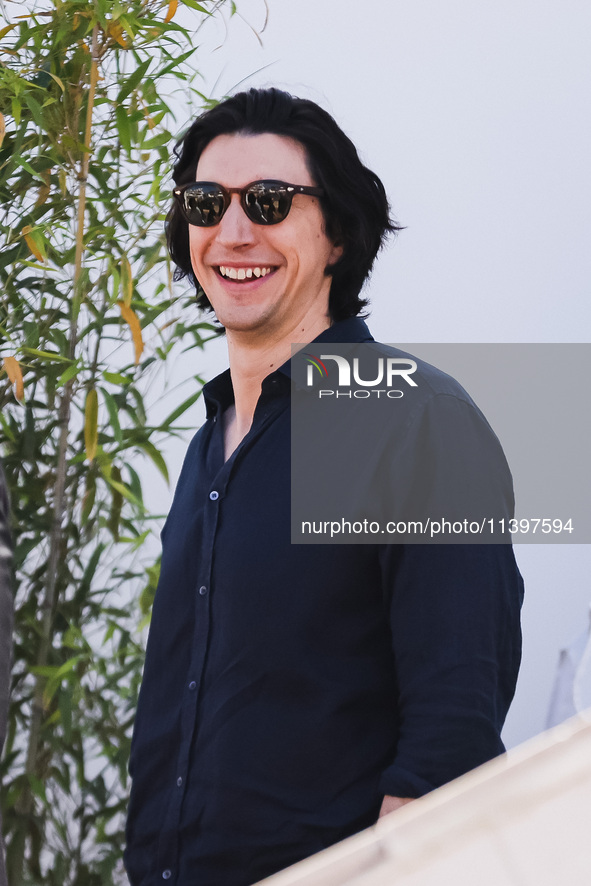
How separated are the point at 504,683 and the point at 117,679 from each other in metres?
0.98

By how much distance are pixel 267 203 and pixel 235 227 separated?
48 mm

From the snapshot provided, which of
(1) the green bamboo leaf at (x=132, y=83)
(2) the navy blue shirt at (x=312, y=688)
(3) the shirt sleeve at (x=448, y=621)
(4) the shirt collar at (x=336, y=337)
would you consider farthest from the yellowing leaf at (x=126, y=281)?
(3) the shirt sleeve at (x=448, y=621)

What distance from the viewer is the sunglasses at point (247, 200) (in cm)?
123

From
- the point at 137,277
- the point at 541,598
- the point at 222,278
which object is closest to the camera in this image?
the point at 222,278

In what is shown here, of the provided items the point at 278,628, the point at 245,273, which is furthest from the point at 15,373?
the point at 278,628

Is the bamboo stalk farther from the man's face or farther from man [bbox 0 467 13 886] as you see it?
man [bbox 0 467 13 886]

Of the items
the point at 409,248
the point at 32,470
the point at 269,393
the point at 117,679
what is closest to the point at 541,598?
the point at 409,248

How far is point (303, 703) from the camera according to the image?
1041 mm

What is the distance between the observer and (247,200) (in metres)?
1.24

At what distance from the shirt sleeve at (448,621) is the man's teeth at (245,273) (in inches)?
11.9

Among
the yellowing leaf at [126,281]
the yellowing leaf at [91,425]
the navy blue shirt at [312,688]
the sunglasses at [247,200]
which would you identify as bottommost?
the navy blue shirt at [312,688]

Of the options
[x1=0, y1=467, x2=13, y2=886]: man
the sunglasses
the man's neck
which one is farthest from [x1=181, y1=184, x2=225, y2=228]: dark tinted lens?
[x1=0, y1=467, x2=13, y2=886]: man

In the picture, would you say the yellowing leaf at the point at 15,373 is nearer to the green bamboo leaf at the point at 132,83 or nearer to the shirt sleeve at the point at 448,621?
the green bamboo leaf at the point at 132,83

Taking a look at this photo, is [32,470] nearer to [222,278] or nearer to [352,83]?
[222,278]
